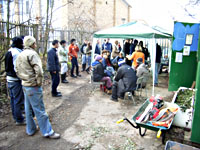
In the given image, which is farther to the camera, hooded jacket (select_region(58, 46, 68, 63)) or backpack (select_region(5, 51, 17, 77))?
hooded jacket (select_region(58, 46, 68, 63))

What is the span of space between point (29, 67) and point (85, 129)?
1.87 meters

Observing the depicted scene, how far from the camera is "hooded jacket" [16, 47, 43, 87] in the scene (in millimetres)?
3467

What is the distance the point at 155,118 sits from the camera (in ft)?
12.2

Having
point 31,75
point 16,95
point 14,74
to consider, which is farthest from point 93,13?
point 31,75

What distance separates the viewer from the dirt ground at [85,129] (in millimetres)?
3648

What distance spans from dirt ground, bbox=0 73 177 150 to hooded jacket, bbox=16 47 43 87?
1243mm

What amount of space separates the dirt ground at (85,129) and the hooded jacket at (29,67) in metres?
1.24

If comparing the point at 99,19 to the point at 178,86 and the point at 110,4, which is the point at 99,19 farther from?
the point at 178,86

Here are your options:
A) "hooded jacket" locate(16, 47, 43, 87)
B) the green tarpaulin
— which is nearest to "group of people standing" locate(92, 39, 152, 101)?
the green tarpaulin

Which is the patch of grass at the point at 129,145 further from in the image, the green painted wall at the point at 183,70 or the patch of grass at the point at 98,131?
the green painted wall at the point at 183,70

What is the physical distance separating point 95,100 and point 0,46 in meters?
3.44

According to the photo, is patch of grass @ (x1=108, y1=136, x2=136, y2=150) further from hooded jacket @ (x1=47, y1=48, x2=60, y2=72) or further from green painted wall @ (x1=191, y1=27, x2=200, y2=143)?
hooded jacket @ (x1=47, y1=48, x2=60, y2=72)

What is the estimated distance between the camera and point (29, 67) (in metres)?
3.51

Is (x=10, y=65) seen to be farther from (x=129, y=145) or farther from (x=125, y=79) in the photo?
(x=125, y=79)
